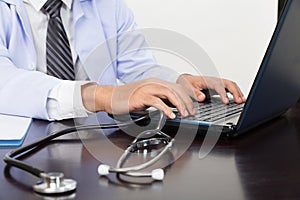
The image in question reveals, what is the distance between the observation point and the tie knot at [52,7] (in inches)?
57.1

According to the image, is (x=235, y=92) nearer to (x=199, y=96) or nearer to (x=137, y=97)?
(x=199, y=96)

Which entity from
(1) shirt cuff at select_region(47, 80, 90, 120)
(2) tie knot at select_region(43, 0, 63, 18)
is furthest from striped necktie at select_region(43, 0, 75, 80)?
(1) shirt cuff at select_region(47, 80, 90, 120)

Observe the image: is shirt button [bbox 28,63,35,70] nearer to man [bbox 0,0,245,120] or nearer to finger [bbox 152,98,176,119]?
man [bbox 0,0,245,120]

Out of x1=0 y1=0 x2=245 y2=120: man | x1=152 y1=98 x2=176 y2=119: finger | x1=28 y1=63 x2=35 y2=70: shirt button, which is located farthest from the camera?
x1=28 y1=63 x2=35 y2=70: shirt button

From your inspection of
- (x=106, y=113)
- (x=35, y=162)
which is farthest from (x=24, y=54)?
(x=35, y=162)

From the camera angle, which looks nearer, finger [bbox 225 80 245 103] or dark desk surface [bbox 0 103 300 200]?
dark desk surface [bbox 0 103 300 200]

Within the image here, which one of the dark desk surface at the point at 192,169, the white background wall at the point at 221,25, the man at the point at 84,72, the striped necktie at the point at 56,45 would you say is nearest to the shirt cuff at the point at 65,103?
the man at the point at 84,72

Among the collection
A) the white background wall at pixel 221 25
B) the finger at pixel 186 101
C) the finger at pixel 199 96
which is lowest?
the white background wall at pixel 221 25

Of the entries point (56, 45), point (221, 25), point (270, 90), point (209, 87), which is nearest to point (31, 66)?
point (56, 45)

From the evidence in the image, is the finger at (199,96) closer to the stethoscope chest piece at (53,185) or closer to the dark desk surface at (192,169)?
the dark desk surface at (192,169)

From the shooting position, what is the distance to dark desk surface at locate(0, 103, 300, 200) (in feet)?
2.13

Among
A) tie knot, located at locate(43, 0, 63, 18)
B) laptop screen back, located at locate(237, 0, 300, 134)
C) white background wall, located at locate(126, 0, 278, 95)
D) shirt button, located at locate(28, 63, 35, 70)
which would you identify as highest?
laptop screen back, located at locate(237, 0, 300, 134)

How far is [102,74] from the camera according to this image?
1573mm

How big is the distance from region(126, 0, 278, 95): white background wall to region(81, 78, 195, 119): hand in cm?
144
